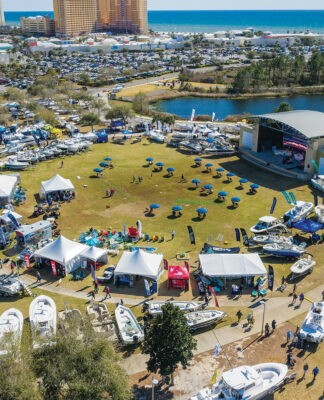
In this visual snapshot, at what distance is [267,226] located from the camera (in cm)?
3638

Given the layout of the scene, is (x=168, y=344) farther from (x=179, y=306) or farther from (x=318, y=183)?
(x=318, y=183)

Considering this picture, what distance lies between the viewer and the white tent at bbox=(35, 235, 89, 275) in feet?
102

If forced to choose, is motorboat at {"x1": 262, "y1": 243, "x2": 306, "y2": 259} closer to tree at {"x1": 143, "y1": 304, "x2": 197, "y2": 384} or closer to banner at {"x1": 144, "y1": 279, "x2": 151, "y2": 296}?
banner at {"x1": 144, "y1": 279, "x2": 151, "y2": 296}

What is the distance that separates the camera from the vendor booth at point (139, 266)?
29.5 metres

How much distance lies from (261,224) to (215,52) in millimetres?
177205

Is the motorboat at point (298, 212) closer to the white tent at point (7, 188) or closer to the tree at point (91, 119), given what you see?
the white tent at point (7, 188)

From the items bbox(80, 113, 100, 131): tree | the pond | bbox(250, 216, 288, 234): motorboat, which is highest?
bbox(80, 113, 100, 131): tree

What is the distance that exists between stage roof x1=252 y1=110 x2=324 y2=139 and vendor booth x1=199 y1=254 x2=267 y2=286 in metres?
24.0

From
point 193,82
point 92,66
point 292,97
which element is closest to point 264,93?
point 292,97

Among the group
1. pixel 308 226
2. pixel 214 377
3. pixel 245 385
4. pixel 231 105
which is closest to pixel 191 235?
pixel 308 226

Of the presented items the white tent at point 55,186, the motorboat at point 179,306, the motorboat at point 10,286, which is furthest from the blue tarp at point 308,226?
the white tent at point 55,186

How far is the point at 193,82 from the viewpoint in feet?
423

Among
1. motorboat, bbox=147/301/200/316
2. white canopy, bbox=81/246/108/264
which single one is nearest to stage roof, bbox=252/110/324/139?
white canopy, bbox=81/246/108/264

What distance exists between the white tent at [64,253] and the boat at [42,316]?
4.38 meters
